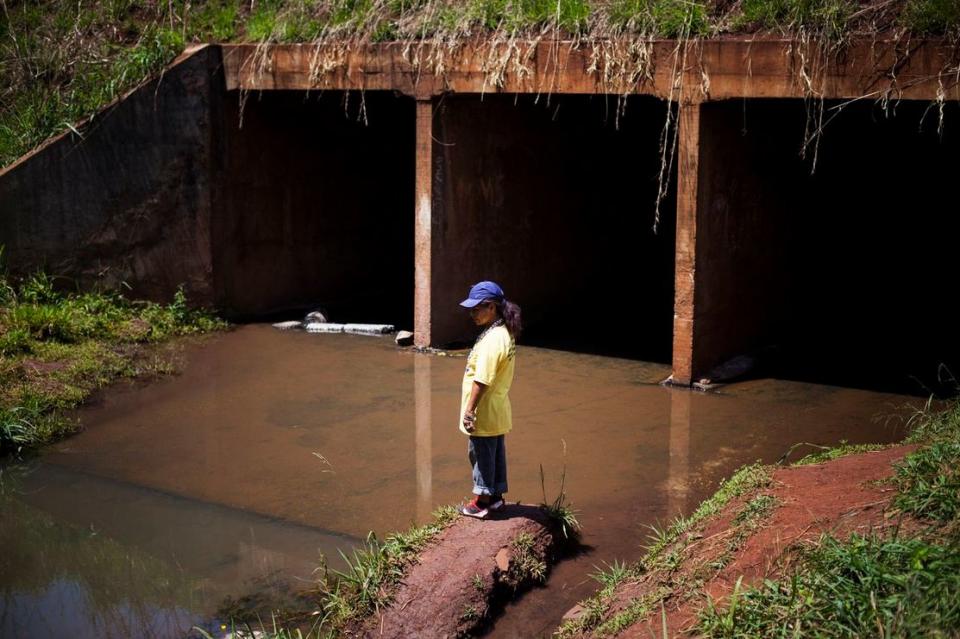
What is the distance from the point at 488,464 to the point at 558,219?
7.01 metres

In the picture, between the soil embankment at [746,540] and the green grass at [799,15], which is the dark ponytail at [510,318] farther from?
the green grass at [799,15]

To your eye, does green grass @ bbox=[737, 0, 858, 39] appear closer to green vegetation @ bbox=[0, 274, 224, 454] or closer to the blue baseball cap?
the blue baseball cap

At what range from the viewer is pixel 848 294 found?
13.1 metres

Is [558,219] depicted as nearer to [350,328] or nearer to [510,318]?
[350,328]

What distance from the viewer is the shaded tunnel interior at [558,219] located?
38.9 feet

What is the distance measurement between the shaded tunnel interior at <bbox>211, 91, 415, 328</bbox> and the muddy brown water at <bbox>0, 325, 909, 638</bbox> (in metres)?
2.06

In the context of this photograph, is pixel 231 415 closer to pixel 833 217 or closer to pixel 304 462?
pixel 304 462

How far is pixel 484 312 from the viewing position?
6301mm

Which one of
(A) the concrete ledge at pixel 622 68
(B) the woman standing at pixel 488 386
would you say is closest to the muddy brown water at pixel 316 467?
(B) the woman standing at pixel 488 386

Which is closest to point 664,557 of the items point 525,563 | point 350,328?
point 525,563

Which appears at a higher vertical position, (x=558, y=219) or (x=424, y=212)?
(x=424, y=212)

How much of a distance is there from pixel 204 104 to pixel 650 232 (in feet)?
19.3

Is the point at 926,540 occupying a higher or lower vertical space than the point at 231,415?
higher

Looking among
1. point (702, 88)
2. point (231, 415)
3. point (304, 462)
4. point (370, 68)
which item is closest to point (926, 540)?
point (304, 462)
